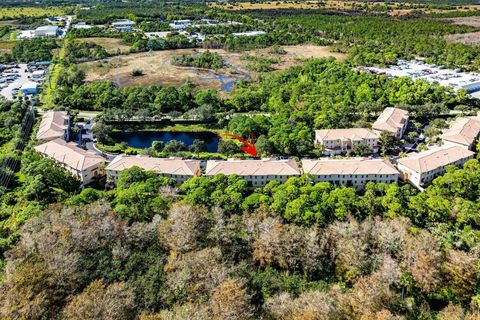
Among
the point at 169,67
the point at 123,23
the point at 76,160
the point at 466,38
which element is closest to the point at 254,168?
the point at 76,160

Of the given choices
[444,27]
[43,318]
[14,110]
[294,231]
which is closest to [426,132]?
[294,231]

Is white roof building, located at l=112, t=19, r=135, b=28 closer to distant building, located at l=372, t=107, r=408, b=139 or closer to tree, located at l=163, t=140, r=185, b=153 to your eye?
tree, located at l=163, t=140, r=185, b=153

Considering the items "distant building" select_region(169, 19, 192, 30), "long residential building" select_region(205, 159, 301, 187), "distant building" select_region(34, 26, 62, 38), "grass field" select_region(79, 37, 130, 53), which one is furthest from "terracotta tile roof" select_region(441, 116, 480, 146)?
"distant building" select_region(34, 26, 62, 38)

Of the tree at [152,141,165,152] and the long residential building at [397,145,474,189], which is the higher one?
the long residential building at [397,145,474,189]

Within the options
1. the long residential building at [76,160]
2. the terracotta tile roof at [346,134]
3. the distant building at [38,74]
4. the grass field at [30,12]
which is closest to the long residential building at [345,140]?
the terracotta tile roof at [346,134]

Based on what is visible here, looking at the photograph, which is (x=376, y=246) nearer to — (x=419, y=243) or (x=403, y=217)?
(x=419, y=243)

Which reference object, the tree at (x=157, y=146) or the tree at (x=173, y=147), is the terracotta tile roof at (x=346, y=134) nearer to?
the tree at (x=173, y=147)

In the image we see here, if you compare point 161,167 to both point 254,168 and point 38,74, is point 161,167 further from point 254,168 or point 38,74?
point 38,74
